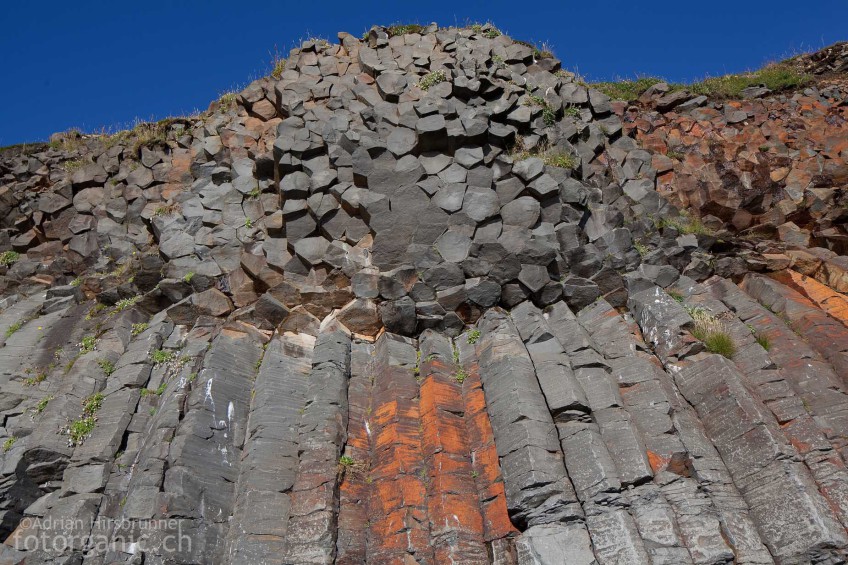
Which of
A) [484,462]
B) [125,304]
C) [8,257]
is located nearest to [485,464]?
[484,462]

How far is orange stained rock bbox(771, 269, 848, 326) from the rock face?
44 millimetres

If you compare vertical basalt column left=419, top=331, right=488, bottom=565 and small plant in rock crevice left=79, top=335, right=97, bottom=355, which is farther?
small plant in rock crevice left=79, top=335, right=97, bottom=355

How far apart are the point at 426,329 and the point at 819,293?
6.12 m

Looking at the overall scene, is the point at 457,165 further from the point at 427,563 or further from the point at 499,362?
the point at 427,563

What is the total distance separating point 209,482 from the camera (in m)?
7.54

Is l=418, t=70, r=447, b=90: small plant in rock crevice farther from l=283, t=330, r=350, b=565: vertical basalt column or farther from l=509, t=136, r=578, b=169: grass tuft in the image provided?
l=283, t=330, r=350, b=565: vertical basalt column

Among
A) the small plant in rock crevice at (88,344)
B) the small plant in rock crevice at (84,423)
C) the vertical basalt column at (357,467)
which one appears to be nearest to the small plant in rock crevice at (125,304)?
the small plant in rock crevice at (88,344)

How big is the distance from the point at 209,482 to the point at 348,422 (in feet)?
5.73

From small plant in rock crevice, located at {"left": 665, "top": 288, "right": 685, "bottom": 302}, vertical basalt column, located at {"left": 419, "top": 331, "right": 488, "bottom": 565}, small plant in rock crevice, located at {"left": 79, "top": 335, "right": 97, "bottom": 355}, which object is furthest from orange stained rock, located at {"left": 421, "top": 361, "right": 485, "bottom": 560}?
small plant in rock crevice, located at {"left": 79, "top": 335, "right": 97, "bottom": 355}

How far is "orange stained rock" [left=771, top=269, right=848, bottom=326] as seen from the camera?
9.72m

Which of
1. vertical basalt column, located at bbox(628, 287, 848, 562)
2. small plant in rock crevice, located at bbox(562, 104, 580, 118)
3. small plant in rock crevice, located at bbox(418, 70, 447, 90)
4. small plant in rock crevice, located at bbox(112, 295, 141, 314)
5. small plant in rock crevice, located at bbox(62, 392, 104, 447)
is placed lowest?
vertical basalt column, located at bbox(628, 287, 848, 562)

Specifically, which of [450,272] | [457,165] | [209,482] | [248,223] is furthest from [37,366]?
[457,165]

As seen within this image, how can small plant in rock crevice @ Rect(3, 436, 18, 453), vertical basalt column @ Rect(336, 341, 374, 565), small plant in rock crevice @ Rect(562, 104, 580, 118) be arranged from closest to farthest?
vertical basalt column @ Rect(336, 341, 374, 565)
small plant in rock crevice @ Rect(3, 436, 18, 453)
small plant in rock crevice @ Rect(562, 104, 580, 118)

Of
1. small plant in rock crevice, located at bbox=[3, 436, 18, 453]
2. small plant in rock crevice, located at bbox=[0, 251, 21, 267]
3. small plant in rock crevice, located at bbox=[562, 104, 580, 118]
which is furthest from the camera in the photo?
small plant in rock crevice, located at bbox=[0, 251, 21, 267]
